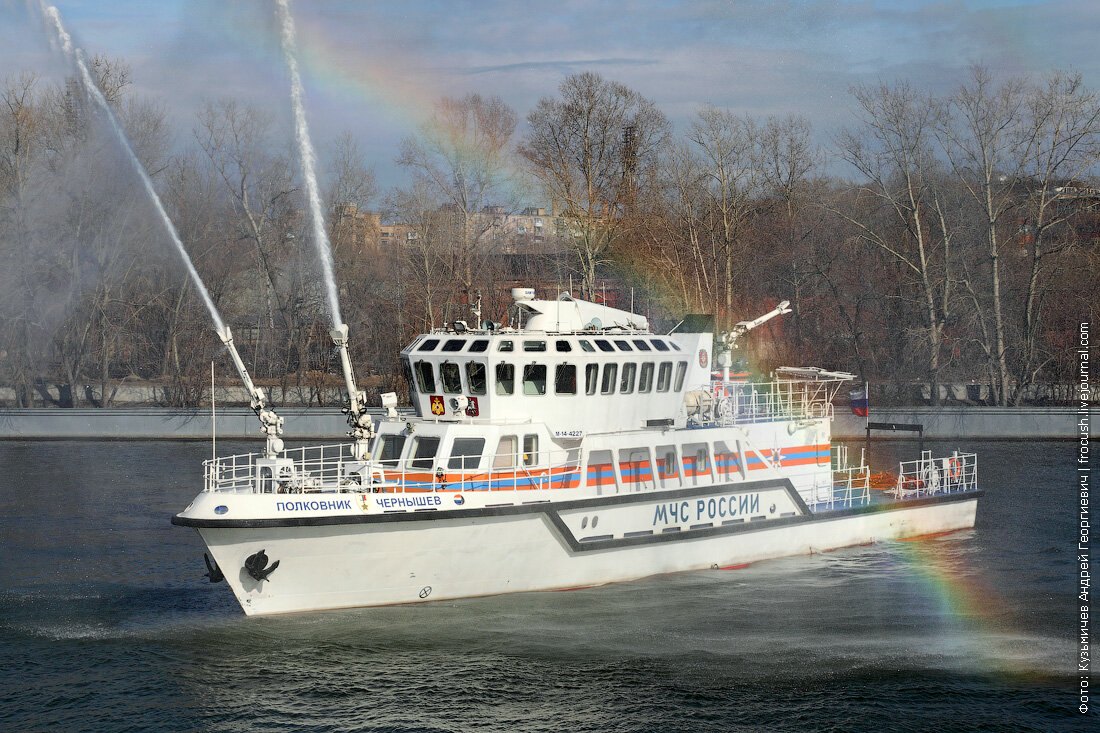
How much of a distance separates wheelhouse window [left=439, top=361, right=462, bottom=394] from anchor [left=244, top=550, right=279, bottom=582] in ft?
20.0

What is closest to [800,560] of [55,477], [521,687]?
[521,687]

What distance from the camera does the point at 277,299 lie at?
64.8m

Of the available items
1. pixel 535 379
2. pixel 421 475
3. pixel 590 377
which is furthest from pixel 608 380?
pixel 421 475

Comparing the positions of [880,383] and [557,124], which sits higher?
[557,124]

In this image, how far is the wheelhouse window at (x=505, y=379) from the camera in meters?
24.2

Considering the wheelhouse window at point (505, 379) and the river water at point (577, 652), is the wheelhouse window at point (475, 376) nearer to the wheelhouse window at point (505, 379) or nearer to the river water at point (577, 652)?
the wheelhouse window at point (505, 379)

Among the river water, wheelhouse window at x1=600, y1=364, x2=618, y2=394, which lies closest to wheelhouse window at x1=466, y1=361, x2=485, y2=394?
wheelhouse window at x1=600, y1=364, x2=618, y2=394

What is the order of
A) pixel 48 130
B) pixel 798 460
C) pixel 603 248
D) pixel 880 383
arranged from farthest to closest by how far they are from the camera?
pixel 603 248, pixel 880 383, pixel 48 130, pixel 798 460

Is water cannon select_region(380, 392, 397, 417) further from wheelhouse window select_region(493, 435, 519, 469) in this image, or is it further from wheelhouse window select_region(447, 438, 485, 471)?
wheelhouse window select_region(493, 435, 519, 469)

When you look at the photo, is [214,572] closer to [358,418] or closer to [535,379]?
[358,418]

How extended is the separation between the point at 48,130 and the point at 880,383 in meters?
47.0

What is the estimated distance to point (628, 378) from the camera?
25922mm

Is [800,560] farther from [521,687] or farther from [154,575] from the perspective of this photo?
[154,575]

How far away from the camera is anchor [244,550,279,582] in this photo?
2083cm
